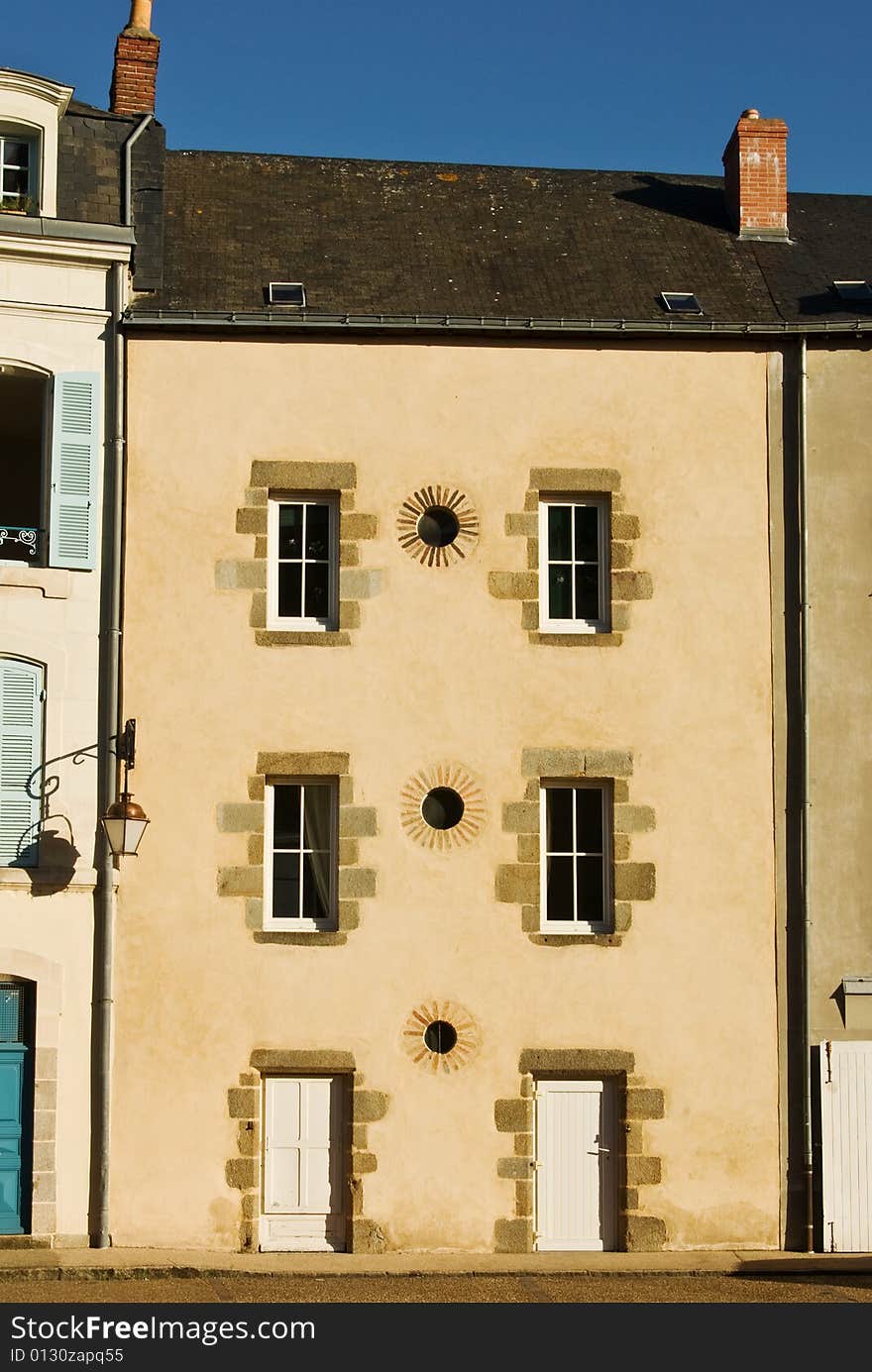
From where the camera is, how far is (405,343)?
1617 cm

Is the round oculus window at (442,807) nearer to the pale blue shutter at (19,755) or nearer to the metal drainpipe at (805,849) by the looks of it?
the metal drainpipe at (805,849)

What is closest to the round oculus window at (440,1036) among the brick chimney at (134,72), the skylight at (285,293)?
the skylight at (285,293)

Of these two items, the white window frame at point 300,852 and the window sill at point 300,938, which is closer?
the window sill at point 300,938

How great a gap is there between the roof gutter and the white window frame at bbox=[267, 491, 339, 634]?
1452 mm

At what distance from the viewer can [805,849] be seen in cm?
1575

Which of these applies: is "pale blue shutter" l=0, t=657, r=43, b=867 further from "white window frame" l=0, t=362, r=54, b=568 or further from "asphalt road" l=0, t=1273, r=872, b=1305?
"asphalt road" l=0, t=1273, r=872, b=1305

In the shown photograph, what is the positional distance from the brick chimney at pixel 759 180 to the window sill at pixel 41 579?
7612 mm

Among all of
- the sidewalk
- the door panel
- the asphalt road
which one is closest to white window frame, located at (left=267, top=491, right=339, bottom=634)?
the door panel

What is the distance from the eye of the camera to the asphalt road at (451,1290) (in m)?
13.1

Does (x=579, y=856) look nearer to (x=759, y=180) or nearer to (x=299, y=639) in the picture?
(x=299, y=639)

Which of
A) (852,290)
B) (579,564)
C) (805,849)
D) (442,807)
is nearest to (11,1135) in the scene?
(442,807)
